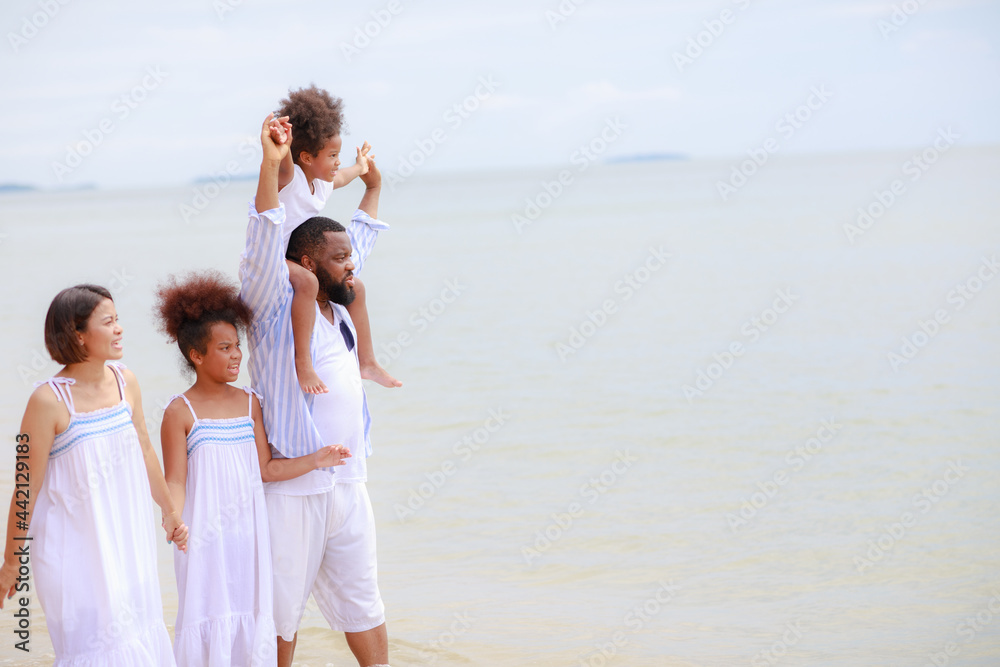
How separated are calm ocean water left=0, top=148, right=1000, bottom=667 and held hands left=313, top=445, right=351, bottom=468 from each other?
6.06 ft

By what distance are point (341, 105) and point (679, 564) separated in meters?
3.84

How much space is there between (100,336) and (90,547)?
66 centimetres

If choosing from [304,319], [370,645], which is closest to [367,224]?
[304,319]

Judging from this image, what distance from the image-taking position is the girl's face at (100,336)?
323cm

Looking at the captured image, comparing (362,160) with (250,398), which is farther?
(362,160)

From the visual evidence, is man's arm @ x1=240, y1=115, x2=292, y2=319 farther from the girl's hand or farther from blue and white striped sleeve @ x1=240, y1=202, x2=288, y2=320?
the girl's hand

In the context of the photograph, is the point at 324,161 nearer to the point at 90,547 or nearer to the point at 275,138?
the point at 275,138

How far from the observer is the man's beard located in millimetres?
3732

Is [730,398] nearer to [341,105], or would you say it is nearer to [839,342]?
[839,342]

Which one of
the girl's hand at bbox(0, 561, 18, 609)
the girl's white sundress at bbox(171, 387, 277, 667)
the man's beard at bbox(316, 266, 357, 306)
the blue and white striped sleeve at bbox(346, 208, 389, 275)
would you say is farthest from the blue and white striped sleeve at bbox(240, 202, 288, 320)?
the girl's hand at bbox(0, 561, 18, 609)

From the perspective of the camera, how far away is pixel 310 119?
379 cm

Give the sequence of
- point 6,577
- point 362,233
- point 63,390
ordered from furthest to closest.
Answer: point 362,233, point 63,390, point 6,577

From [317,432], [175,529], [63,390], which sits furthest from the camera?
[317,432]

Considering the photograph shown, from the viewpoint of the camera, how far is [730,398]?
10.1m
